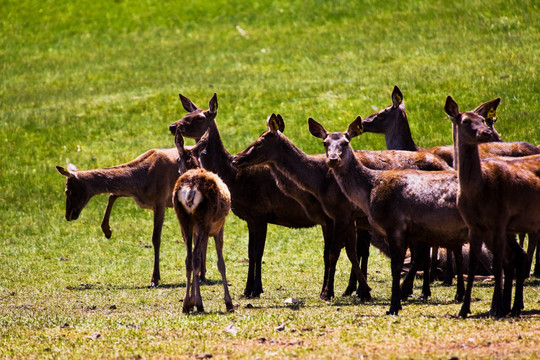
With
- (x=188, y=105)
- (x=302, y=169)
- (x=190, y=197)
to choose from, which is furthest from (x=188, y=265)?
(x=188, y=105)

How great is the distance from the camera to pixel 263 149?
13430 millimetres

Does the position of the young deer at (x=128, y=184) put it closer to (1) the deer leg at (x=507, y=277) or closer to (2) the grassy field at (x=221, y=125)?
(2) the grassy field at (x=221, y=125)

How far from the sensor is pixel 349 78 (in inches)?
1259

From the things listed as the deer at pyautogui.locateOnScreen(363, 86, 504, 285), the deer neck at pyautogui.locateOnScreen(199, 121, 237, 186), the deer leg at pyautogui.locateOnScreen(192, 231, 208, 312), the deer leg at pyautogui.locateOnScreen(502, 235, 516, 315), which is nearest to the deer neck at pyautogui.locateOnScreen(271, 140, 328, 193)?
the deer neck at pyautogui.locateOnScreen(199, 121, 237, 186)

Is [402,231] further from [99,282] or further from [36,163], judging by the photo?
[36,163]

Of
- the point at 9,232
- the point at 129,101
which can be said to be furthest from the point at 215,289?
the point at 129,101

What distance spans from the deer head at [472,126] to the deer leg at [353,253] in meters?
3.10

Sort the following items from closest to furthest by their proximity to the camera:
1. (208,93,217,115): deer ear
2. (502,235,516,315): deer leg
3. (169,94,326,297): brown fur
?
(502,235,516,315): deer leg, (169,94,326,297): brown fur, (208,93,217,115): deer ear

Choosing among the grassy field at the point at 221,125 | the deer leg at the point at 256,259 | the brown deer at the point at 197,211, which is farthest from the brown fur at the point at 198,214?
the deer leg at the point at 256,259

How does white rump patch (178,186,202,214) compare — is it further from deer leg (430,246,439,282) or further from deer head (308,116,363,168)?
deer leg (430,246,439,282)

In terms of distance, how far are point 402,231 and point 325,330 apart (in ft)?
6.92

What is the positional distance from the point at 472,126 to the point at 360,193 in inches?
80.8

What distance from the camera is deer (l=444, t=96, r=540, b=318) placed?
10.1 m

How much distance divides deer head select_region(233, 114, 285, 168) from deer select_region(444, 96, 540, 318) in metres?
3.72
